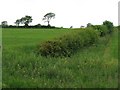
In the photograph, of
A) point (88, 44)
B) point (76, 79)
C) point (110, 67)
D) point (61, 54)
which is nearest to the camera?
point (76, 79)

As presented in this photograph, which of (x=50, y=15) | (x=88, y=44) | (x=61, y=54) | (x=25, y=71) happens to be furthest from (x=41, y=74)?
(x=50, y=15)

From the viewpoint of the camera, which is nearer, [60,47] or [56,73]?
[56,73]

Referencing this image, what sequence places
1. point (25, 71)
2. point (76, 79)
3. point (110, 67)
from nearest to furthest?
point (76, 79) → point (25, 71) → point (110, 67)

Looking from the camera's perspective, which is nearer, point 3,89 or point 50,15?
point 3,89

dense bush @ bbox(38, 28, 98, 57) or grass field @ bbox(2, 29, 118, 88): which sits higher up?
dense bush @ bbox(38, 28, 98, 57)

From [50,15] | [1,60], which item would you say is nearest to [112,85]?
[1,60]

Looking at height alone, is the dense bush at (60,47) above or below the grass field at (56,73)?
above

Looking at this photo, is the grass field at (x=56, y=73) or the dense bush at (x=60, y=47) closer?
the grass field at (x=56, y=73)

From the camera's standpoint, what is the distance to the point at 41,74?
1251 cm

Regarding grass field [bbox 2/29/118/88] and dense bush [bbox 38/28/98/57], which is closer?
grass field [bbox 2/29/118/88]

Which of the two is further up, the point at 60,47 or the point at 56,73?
the point at 60,47

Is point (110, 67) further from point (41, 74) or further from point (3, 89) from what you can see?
point (3, 89)

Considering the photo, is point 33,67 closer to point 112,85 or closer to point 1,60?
point 1,60

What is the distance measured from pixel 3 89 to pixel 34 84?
1009mm
